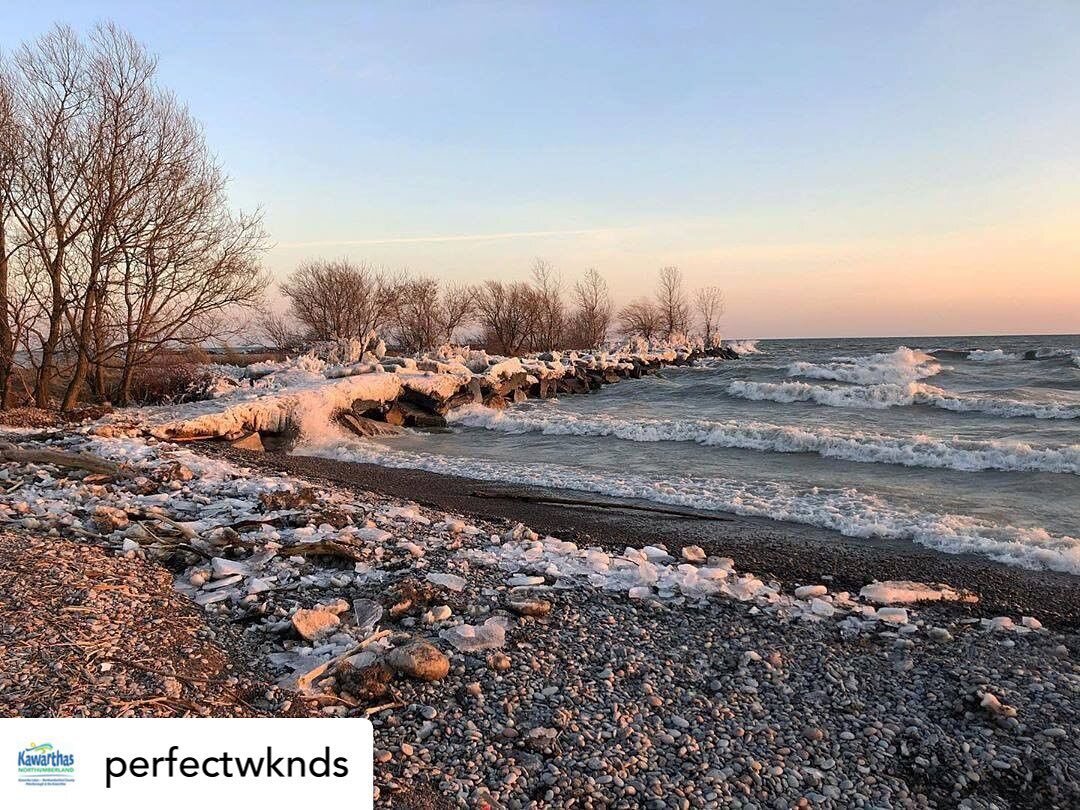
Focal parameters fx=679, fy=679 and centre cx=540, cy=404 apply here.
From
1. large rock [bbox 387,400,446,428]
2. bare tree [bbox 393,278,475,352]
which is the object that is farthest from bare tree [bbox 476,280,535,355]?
large rock [bbox 387,400,446,428]

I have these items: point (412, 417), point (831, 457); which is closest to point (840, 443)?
point (831, 457)

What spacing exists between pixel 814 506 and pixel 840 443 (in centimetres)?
447

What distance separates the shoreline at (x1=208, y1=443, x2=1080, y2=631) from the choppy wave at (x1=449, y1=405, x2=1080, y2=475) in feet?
16.6

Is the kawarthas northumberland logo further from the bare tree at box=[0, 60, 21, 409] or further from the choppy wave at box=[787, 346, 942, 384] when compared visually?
the choppy wave at box=[787, 346, 942, 384]

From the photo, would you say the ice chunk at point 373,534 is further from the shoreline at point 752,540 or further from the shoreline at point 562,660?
the shoreline at point 752,540

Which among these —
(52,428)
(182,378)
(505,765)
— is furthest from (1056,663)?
(182,378)

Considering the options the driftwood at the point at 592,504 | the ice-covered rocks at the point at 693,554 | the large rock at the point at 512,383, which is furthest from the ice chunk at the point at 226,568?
the large rock at the point at 512,383

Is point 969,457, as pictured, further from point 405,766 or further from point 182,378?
point 182,378

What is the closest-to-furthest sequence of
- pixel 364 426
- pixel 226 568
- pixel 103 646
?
pixel 103 646
pixel 226 568
pixel 364 426

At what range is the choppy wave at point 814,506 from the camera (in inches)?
266

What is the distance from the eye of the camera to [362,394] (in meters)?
16.9

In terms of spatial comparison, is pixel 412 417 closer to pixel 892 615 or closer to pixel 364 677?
pixel 892 615

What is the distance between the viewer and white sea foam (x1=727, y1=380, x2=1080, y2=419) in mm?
17797

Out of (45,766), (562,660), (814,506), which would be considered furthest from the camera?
(814,506)
